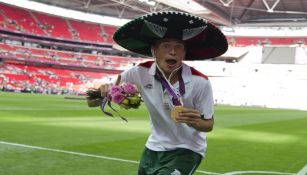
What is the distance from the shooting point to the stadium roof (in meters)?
65.1

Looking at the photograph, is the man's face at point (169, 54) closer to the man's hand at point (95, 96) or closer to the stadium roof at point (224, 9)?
the man's hand at point (95, 96)

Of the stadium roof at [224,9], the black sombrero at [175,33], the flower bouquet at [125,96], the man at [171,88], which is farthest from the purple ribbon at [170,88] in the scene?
the stadium roof at [224,9]

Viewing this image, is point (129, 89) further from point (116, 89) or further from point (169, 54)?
point (169, 54)

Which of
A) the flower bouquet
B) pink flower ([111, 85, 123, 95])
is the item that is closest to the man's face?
the flower bouquet

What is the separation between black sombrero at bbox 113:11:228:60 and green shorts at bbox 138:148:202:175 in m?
0.99

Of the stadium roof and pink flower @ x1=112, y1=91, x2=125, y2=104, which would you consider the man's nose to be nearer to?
pink flower @ x1=112, y1=91, x2=125, y2=104

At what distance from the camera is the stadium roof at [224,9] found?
2564 inches

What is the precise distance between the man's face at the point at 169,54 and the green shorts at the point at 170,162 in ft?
2.32

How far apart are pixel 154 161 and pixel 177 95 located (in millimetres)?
730

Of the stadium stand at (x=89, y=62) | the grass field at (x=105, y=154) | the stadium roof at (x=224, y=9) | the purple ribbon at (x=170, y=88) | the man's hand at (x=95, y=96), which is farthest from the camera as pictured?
the stadium roof at (x=224, y=9)

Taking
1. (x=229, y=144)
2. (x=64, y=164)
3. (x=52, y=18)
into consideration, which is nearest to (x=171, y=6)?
(x=52, y=18)

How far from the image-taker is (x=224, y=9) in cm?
7188

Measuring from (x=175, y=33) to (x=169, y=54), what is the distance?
23 cm

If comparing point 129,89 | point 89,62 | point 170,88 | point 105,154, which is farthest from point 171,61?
point 89,62
